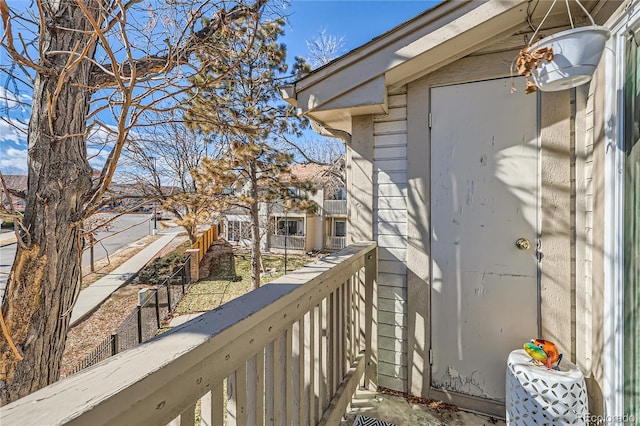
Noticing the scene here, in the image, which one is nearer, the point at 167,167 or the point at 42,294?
the point at 42,294

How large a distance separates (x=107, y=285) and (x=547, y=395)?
11.2 meters

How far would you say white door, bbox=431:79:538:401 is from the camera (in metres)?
2.17

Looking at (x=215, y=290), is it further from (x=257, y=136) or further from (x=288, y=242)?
(x=288, y=242)

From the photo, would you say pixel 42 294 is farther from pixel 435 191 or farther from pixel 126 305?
pixel 126 305

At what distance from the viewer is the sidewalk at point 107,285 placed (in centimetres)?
745

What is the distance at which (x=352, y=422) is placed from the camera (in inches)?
81.2

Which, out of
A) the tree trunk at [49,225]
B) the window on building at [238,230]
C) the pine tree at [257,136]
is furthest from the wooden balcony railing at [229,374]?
the window on building at [238,230]

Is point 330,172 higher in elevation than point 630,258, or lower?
higher

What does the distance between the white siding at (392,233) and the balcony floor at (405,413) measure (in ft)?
0.67

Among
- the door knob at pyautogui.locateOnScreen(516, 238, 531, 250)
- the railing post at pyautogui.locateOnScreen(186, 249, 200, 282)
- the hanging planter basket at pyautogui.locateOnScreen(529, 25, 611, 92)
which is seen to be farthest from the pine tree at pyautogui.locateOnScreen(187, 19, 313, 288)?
the hanging planter basket at pyautogui.locateOnScreen(529, 25, 611, 92)

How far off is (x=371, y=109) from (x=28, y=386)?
3212mm

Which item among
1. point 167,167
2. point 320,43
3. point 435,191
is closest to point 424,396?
point 435,191

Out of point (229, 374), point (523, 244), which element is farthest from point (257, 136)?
point (229, 374)

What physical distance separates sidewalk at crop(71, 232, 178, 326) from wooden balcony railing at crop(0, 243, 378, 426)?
230 inches
